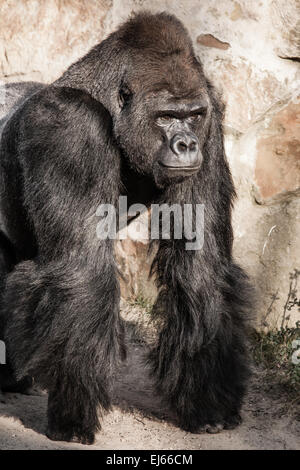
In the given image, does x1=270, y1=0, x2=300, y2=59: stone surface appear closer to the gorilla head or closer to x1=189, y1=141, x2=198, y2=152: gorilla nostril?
the gorilla head

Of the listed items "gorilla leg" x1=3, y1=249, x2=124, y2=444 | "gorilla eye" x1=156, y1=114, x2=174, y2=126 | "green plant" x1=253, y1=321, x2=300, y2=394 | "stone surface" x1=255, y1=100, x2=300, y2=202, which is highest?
"gorilla eye" x1=156, y1=114, x2=174, y2=126

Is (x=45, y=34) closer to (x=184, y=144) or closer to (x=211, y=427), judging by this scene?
(x=184, y=144)

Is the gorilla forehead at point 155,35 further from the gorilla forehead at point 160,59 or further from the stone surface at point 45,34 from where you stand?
the stone surface at point 45,34

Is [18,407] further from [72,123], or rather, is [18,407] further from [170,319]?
[72,123]

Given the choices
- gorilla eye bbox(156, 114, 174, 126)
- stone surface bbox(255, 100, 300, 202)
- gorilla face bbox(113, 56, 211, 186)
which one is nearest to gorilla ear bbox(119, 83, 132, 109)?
gorilla face bbox(113, 56, 211, 186)

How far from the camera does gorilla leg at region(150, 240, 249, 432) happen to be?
133 inches

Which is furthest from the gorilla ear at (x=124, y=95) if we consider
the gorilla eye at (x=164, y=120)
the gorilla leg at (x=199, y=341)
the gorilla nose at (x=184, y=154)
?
the gorilla leg at (x=199, y=341)

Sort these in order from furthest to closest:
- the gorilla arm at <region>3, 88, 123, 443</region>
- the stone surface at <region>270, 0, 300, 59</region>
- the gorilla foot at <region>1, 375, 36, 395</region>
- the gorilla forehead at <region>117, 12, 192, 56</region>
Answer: the stone surface at <region>270, 0, 300, 59</region>, the gorilla foot at <region>1, 375, 36, 395</region>, the gorilla forehead at <region>117, 12, 192, 56</region>, the gorilla arm at <region>3, 88, 123, 443</region>

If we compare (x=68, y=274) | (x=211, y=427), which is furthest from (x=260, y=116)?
(x=211, y=427)

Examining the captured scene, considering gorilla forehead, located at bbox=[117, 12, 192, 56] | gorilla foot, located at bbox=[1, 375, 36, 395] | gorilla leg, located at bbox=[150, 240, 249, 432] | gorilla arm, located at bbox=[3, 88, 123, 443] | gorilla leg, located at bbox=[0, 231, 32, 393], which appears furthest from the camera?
gorilla foot, located at bbox=[1, 375, 36, 395]

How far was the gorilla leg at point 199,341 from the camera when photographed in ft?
11.1

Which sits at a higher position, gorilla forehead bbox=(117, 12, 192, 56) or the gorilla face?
gorilla forehead bbox=(117, 12, 192, 56)

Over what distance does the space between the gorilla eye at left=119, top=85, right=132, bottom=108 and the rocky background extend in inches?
36.1

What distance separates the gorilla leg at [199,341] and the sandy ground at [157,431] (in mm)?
79
